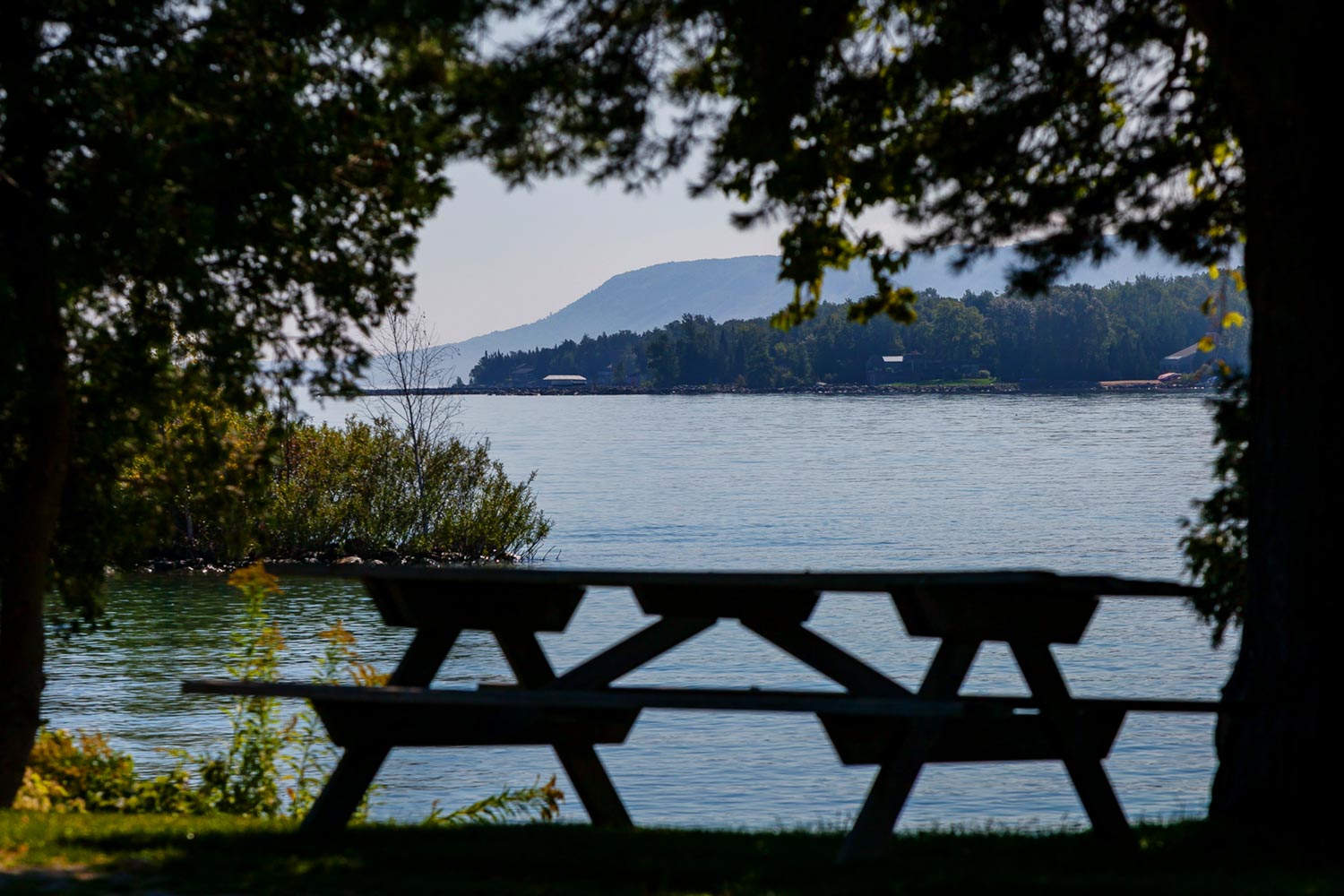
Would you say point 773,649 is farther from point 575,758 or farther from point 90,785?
point 575,758

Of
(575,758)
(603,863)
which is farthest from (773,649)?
(603,863)

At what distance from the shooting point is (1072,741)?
631cm

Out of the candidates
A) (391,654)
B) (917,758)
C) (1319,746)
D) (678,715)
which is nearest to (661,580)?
(917,758)

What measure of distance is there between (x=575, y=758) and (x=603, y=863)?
1294 millimetres

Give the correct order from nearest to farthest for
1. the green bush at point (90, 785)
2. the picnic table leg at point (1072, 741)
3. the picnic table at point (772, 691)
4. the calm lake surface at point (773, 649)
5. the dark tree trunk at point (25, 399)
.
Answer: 1. the picnic table at point (772, 691)
2. the picnic table leg at point (1072, 741)
3. the dark tree trunk at point (25, 399)
4. the green bush at point (90, 785)
5. the calm lake surface at point (773, 649)

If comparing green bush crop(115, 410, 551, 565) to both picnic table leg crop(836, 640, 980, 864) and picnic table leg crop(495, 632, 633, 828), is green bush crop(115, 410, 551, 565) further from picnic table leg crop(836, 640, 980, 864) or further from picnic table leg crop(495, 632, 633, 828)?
picnic table leg crop(836, 640, 980, 864)

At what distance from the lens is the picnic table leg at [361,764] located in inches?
265

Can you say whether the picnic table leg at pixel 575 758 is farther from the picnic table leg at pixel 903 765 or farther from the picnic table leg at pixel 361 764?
the picnic table leg at pixel 903 765

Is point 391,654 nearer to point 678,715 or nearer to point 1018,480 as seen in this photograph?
point 678,715

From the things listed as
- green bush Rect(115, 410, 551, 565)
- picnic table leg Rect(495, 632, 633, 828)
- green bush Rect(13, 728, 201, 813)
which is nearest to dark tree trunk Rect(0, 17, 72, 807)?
green bush Rect(13, 728, 201, 813)

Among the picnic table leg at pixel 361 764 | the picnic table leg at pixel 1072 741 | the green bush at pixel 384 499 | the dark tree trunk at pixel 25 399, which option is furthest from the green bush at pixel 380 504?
the picnic table leg at pixel 1072 741

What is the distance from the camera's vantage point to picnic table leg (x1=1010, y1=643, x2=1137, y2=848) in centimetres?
624

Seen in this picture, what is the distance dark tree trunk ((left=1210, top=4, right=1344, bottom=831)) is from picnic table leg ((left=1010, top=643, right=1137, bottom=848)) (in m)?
0.59

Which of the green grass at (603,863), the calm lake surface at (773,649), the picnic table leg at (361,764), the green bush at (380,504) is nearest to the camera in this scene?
the green grass at (603,863)
